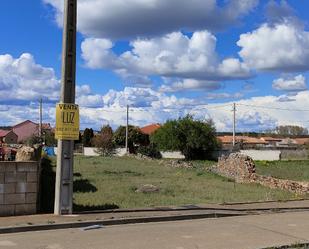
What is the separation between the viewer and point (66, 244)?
33.9ft

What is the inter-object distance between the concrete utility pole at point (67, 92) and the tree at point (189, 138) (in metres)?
62.8

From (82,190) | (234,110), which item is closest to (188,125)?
(234,110)

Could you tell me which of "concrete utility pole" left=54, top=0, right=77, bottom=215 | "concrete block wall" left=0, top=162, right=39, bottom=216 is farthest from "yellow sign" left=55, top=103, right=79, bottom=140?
"concrete block wall" left=0, top=162, right=39, bottom=216

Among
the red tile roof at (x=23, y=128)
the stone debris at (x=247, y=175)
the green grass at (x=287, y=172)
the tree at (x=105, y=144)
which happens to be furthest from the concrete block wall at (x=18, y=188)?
the red tile roof at (x=23, y=128)

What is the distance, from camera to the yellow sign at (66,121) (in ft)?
45.2

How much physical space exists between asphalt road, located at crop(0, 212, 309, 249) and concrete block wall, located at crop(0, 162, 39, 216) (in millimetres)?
1965

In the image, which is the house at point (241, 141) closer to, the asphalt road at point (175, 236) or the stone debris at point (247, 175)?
the stone debris at point (247, 175)

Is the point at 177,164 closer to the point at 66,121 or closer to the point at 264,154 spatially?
the point at 66,121

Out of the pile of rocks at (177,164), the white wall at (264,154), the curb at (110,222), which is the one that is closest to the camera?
the curb at (110,222)

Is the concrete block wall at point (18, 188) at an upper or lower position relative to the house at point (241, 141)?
lower

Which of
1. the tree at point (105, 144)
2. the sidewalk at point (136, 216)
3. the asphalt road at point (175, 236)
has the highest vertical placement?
the tree at point (105, 144)

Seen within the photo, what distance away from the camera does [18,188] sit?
13.4 m

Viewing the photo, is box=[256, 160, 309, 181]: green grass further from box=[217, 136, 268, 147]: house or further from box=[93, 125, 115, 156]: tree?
box=[217, 136, 268, 147]: house

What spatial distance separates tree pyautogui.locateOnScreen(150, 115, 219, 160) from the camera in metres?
76.8
